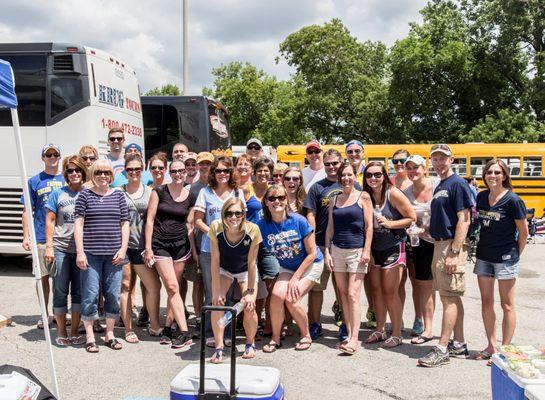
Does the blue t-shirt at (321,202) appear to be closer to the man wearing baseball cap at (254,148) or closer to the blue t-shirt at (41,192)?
the man wearing baseball cap at (254,148)

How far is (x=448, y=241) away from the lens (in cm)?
487

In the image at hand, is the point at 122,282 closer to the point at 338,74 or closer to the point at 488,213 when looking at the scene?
the point at 488,213

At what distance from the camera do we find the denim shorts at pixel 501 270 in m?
4.69

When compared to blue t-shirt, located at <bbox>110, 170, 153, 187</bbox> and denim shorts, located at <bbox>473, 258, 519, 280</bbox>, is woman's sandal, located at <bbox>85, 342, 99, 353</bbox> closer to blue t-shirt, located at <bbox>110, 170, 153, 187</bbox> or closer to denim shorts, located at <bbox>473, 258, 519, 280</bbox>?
blue t-shirt, located at <bbox>110, 170, 153, 187</bbox>

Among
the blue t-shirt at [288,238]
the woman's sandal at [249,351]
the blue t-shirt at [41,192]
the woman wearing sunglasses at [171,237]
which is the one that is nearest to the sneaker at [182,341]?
the woman wearing sunglasses at [171,237]

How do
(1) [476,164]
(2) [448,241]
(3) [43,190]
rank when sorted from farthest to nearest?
(1) [476,164] → (3) [43,190] → (2) [448,241]

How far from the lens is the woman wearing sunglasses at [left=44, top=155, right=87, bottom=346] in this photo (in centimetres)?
525

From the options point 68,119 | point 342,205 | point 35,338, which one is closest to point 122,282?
point 35,338

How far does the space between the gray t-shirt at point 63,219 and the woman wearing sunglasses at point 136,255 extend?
53 centimetres

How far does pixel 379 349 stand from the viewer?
5.25 metres

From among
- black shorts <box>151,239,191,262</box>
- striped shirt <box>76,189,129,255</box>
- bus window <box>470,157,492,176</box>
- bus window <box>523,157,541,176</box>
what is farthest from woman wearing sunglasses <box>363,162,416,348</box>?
bus window <box>523,157,541,176</box>

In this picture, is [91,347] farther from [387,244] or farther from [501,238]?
[501,238]

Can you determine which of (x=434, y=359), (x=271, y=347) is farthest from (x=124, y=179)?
(x=434, y=359)

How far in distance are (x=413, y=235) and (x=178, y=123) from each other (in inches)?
365
